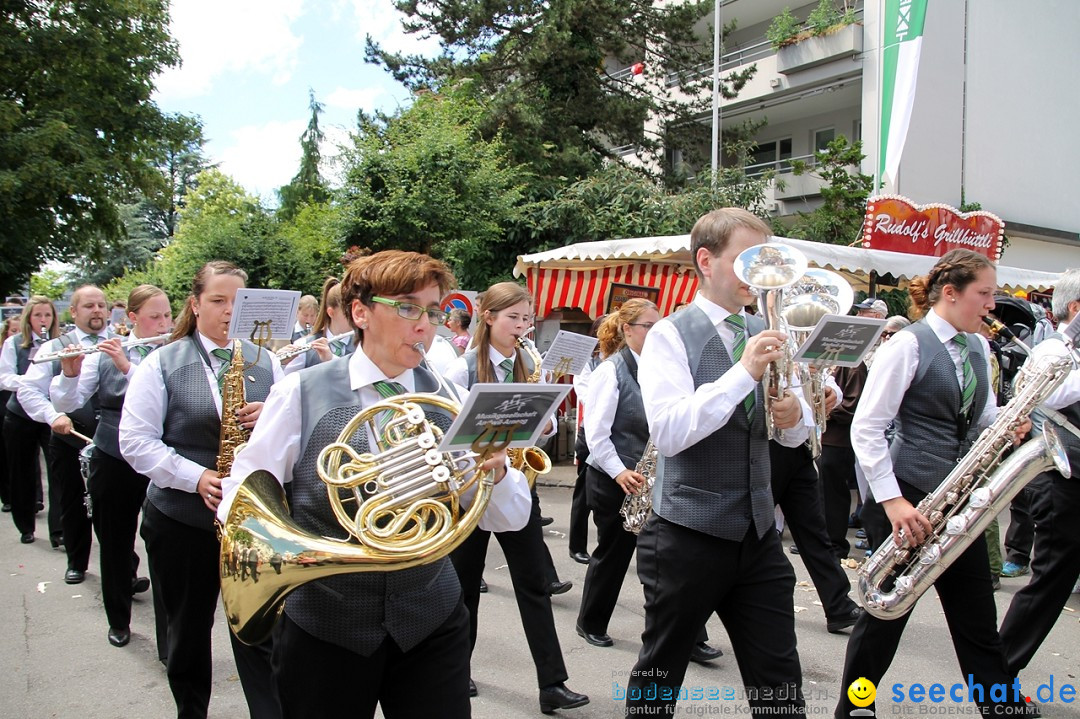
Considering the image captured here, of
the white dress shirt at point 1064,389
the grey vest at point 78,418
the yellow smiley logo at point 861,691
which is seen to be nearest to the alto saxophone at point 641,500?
the yellow smiley logo at point 861,691

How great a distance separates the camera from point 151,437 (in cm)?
332

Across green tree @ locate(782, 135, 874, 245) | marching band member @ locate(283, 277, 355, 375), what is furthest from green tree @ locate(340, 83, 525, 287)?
marching band member @ locate(283, 277, 355, 375)

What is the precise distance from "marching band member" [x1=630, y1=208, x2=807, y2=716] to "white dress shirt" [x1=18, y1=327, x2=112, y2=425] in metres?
5.20

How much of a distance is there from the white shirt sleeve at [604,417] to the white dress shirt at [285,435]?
2.40 metres

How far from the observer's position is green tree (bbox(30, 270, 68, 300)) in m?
49.8

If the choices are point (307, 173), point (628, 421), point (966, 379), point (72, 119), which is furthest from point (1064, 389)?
point (307, 173)

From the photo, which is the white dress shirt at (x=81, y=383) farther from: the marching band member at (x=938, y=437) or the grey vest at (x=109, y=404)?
→ the marching band member at (x=938, y=437)

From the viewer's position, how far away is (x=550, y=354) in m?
5.81

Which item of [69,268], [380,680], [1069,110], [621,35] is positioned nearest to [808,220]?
[621,35]

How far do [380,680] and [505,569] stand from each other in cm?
425

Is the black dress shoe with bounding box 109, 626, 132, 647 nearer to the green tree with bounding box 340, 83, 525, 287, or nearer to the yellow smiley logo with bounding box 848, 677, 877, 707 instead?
the yellow smiley logo with bounding box 848, 677, 877, 707

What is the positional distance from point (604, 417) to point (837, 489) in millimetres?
2834

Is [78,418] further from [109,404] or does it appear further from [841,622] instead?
[841,622]

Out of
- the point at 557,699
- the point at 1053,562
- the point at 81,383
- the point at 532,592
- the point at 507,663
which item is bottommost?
the point at 507,663
